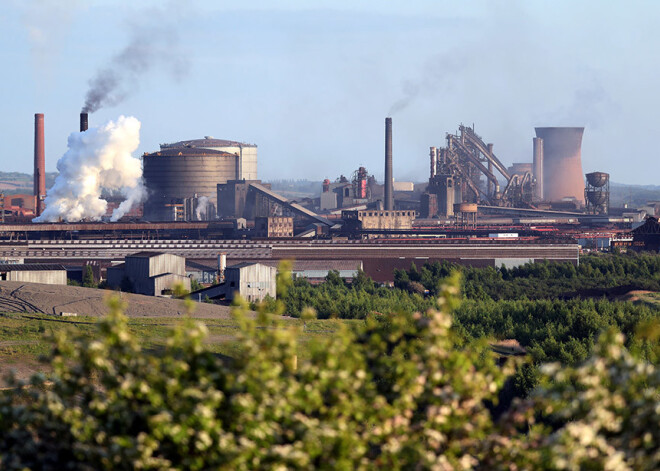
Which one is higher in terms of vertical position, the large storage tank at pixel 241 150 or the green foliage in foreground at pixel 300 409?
the large storage tank at pixel 241 150

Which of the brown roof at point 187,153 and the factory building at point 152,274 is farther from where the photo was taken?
the brown roof at point 187,153

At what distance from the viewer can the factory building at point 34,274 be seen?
220 ft

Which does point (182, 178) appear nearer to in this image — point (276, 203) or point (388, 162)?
point (276, 203)

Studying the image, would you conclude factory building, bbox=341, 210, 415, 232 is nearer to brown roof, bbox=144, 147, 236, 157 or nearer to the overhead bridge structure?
the overhead bridge structure

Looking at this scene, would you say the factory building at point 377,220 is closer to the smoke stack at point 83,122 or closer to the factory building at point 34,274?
the smoke stack at point 83,122

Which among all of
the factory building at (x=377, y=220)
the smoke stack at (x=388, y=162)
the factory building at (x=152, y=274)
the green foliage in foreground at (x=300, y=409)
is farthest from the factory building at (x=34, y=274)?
the smoke stack at (x=388, y=162)

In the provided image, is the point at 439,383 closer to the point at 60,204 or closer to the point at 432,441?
the point at 432,441

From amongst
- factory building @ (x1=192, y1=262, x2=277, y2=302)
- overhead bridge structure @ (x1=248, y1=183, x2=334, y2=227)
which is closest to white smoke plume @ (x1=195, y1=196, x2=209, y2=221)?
overhead bridge structure @ (x1=248, y1=183, x2=334, y2=227)

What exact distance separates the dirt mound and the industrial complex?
715 centimetres

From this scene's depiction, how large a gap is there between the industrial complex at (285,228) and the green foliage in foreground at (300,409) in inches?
1396

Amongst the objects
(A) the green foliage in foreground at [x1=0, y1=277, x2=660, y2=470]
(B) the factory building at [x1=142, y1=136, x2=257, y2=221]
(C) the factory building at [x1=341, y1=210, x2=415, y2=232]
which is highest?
(B) the factory building at [x1=142, y1=136, x2=257, y2=221]

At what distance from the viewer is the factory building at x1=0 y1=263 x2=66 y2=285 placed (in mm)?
66938

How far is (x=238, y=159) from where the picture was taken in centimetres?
17200

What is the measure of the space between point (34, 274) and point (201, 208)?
291 feet
